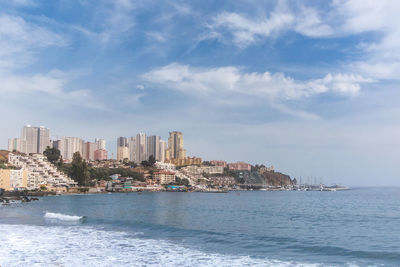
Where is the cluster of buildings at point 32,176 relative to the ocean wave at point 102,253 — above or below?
above

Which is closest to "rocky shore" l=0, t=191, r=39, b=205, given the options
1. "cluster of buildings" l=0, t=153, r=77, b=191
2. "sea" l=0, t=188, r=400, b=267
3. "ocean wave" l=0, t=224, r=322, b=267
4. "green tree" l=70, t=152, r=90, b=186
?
"cluster of buildings" l=0, t=153, r=77, b=191

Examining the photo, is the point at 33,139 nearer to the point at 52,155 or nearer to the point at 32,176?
the point at 52,155

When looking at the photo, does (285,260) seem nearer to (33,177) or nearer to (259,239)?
(259,239)

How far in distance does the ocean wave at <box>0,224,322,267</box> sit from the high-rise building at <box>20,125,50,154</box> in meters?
167

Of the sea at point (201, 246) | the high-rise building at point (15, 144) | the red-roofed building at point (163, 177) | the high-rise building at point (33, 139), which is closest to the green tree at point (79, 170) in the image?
the red-roofed building at point (163, 177)

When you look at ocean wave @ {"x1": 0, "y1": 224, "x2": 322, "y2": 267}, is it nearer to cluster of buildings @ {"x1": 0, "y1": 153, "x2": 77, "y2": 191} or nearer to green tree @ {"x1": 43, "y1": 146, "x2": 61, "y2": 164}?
cluster of buildings @ {"x1": 0, "y1": 153, "x2": 77, "y2": 191}

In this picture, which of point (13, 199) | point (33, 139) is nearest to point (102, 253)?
point (13, 199)

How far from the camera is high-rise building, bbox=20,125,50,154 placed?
172375 mm

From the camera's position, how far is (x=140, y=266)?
45.4ft

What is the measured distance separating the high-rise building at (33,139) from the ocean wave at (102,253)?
167 meters

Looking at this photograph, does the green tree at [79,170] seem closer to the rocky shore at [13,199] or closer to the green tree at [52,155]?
the green tree at [52,155]

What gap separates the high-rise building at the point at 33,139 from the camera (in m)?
172

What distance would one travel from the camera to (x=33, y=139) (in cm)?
17450

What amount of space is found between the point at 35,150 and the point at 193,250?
175232mm
